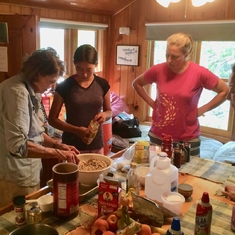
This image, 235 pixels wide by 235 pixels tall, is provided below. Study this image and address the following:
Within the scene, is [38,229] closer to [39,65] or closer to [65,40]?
[39,65]

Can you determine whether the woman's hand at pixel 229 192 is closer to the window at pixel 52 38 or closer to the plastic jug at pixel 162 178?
the plastic jug at pixel 162 178

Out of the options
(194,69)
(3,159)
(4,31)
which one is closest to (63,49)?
(4,31)

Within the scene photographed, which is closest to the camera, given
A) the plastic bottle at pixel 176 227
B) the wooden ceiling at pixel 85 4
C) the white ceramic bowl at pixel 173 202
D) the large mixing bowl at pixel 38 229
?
the plastic bottle at pixel 176 227

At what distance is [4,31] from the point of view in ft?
9.00

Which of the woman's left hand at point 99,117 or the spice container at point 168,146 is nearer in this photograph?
the spice container at point 168,146

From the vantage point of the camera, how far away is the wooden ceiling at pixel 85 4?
3.42 meters

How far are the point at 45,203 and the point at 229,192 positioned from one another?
2.62ft

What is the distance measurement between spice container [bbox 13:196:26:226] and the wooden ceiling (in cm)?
270

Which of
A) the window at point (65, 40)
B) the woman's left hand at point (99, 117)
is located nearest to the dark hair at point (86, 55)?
the woman's left hand at point (99, 117)

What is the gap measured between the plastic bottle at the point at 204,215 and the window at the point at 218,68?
294 cm

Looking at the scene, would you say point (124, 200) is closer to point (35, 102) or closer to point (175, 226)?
point (175, 226)

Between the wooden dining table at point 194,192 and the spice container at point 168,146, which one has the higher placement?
the spice container at point 168,146

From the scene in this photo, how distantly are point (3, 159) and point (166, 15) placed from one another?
319cm

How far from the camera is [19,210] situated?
1033 mm
